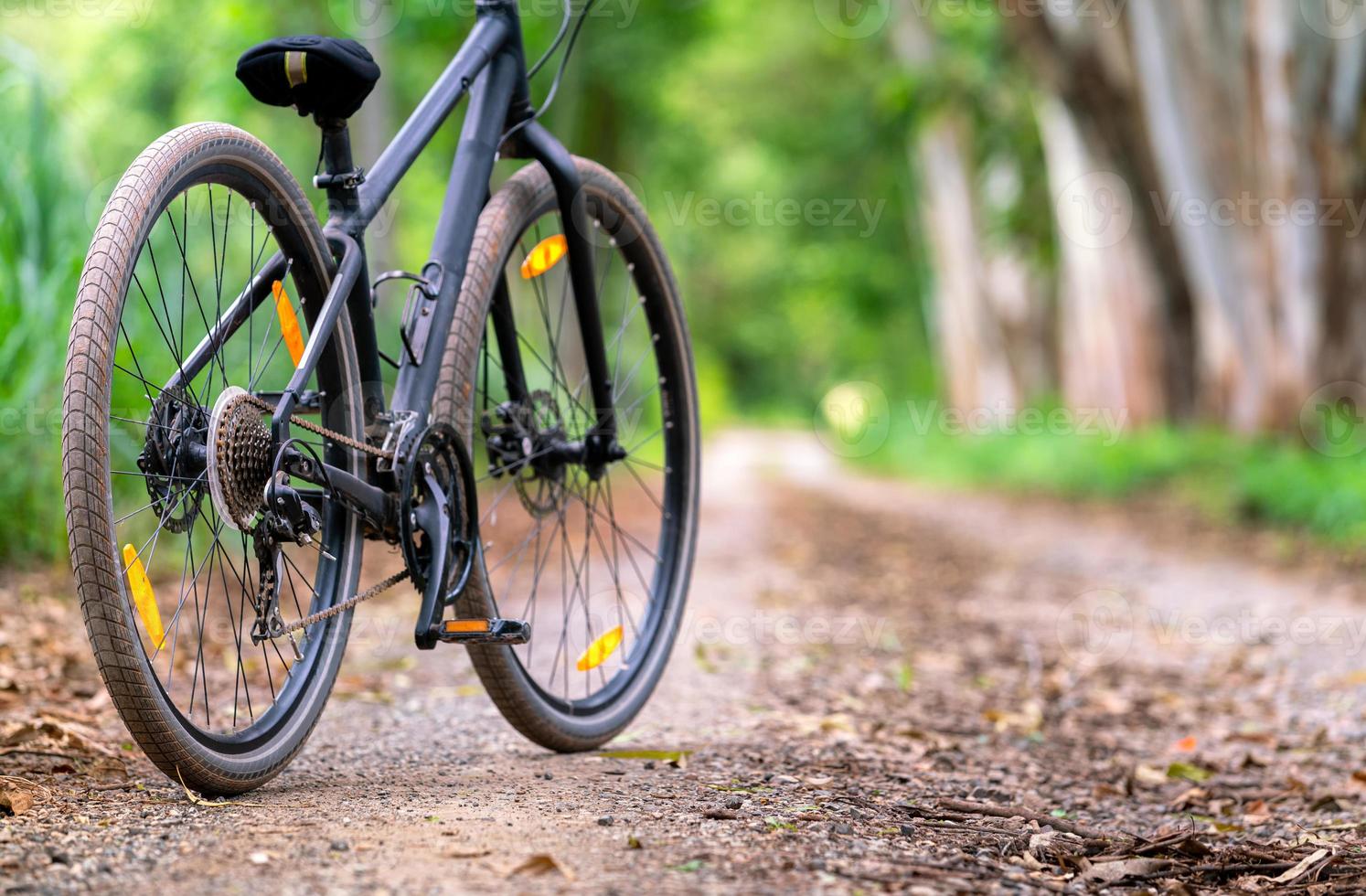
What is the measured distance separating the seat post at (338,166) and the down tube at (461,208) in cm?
20

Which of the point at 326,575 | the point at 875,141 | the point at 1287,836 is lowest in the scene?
the point at 1287,836

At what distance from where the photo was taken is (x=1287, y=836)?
2.74 m

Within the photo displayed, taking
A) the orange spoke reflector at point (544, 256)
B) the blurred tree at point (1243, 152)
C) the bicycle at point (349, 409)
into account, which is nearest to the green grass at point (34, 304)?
the bicycle at point (349, 409)

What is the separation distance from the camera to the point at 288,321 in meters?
2.42

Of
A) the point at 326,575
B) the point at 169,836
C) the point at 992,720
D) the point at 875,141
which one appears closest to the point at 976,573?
the point at 992,720

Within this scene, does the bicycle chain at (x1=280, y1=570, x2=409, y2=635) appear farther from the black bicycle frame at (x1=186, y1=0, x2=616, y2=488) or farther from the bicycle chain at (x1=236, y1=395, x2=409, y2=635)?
the black bicycle frame at (x1=186, y1=0, x2=616, y2=488)

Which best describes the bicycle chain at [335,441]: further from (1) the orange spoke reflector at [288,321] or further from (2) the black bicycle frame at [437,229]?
(1) the orange spoke reflector at [288,321]

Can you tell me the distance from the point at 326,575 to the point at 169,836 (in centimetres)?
64

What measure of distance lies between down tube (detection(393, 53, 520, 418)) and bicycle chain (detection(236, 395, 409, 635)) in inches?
4.3

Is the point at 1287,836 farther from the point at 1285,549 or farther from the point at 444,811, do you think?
the point at 1285,549

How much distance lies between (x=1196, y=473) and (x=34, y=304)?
29.4ft

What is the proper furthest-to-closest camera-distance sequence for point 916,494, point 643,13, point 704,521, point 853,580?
1. point 916,494
2. point 643,13
3. point 704,521
4. point 853,580

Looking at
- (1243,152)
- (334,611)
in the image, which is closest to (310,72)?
(334,611)

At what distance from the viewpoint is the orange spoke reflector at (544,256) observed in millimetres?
3000
